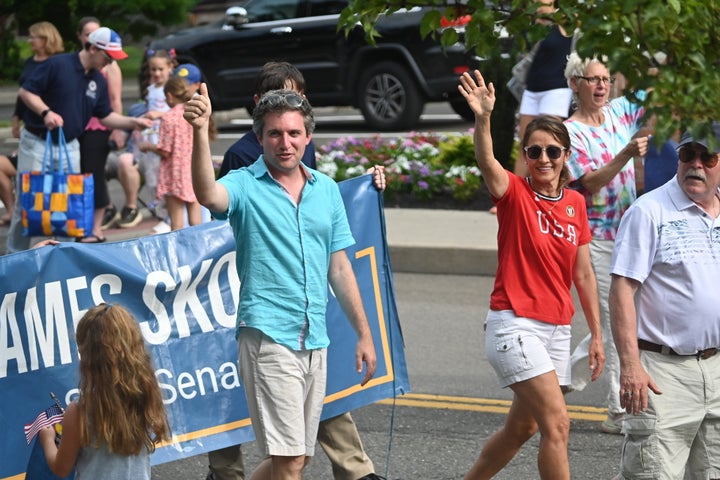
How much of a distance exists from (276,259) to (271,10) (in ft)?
48.3

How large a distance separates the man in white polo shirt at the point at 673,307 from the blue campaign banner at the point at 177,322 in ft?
5.62

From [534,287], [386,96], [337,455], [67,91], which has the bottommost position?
[337,455]

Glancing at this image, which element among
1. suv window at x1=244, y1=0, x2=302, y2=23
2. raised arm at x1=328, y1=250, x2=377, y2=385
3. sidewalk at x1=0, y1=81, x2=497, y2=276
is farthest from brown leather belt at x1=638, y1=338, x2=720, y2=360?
suv window at x1=244, y1=0, x2=302, y2=23

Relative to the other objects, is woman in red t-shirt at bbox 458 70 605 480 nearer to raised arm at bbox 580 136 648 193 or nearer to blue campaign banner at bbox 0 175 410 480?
raised arm at bbox 580 136 648 193

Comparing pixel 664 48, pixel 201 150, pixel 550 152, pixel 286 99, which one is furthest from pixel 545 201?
pixel 664 48

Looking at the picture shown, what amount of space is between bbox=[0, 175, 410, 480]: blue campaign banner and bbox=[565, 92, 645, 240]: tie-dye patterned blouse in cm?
116

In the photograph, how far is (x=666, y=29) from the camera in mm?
3379

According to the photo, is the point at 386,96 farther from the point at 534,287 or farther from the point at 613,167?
the point at 534,287

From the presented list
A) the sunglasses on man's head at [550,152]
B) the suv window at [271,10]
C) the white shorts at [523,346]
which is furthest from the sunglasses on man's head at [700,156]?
the suv window at [271,10]

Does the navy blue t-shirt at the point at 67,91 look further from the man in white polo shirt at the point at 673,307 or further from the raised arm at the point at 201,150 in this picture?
the man in white polo shirt at the point at 673,307

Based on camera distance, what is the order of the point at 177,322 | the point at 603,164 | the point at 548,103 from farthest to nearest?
the point at 548,103 → the point at 603,164 → the point at 177,322

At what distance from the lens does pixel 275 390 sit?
525cm

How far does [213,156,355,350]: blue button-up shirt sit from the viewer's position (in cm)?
527

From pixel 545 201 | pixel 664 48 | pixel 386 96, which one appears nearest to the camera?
pixel 664 48
